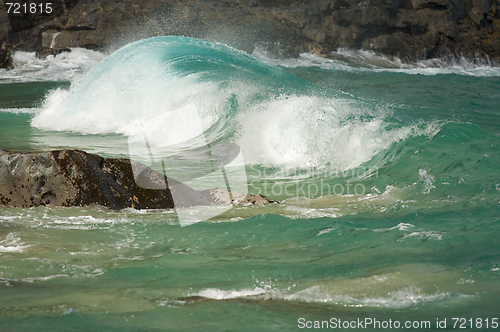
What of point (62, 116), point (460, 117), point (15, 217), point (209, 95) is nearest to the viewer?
point (15, 217)

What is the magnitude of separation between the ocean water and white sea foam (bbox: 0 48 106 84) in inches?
358

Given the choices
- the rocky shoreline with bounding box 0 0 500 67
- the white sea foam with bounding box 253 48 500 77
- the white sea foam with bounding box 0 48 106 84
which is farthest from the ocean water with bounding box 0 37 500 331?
the rocky shoreline with bounding box 0 0 500 67

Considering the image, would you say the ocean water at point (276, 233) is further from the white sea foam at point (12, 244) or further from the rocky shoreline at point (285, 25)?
the rocky shoreline at point (285, 25)

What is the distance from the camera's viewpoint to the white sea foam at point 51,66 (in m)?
17.0

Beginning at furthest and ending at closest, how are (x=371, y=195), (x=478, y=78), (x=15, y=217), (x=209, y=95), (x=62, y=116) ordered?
1. (x=478, y=78)
2. (x=62, y=116)
3. (x=209, y=95)
4. (x=371, y=195)
5. (x=15, y=217)

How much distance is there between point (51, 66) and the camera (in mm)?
18625

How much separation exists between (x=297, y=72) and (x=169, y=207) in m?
14.3

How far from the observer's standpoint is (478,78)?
1717 cm

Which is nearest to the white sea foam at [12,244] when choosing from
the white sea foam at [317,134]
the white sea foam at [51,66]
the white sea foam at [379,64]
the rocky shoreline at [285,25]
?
the white sea foam at [317,134]

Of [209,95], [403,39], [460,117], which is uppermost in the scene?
[403,39]

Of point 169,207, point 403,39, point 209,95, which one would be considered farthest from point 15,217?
point 403,39

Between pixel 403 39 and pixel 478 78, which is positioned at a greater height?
pixel 403 39

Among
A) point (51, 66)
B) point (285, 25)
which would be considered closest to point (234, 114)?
point (51, 66)

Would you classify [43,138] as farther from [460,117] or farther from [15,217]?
[460,117]
